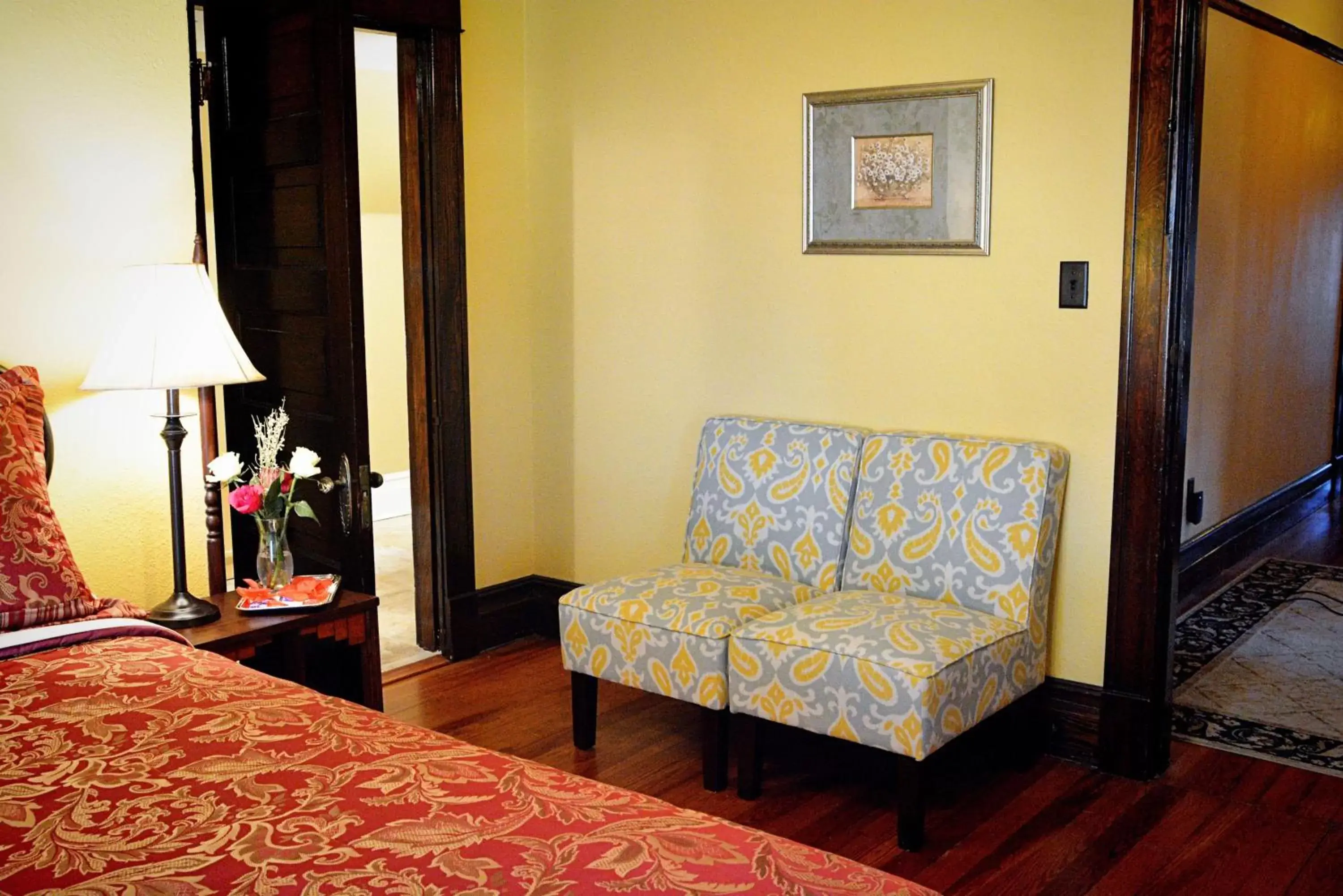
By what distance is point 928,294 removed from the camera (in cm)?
369

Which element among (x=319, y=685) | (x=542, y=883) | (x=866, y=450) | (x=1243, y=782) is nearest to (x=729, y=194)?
(x=866, y=450)

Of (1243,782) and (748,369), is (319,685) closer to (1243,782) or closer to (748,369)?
(748,369)

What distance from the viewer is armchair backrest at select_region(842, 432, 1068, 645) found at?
11.0 ft

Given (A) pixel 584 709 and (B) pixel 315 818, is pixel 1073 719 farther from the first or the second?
(B) pixel 315 818

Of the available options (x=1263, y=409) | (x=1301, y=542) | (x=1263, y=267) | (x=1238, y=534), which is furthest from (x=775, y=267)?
(x=1301, y=542)

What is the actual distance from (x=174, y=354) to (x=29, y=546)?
22.0 inches

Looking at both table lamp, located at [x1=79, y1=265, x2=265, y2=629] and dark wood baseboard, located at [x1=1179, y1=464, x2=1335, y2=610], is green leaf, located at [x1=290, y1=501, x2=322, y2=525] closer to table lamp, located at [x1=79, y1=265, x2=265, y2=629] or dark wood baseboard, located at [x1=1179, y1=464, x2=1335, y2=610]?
table lamp, located at [x1=79, y1=265, x2=265, y2=629]

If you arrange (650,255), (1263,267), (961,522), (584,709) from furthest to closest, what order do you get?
(1263,267) < (650,255) < (584,709) < (961,522)

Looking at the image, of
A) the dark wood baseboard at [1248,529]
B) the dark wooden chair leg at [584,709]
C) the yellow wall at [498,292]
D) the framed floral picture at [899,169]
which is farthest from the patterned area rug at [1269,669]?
the yellow wall at [498,292]

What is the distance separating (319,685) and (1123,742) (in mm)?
2122

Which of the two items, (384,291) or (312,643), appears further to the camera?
(384,291)

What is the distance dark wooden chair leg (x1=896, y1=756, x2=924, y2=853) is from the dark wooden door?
1.43m

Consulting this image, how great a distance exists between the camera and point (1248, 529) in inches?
233

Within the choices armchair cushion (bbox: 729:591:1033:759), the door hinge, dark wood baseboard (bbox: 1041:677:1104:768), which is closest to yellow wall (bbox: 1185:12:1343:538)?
dark wood baseboard (bbox: 1041:677:1104:768)
